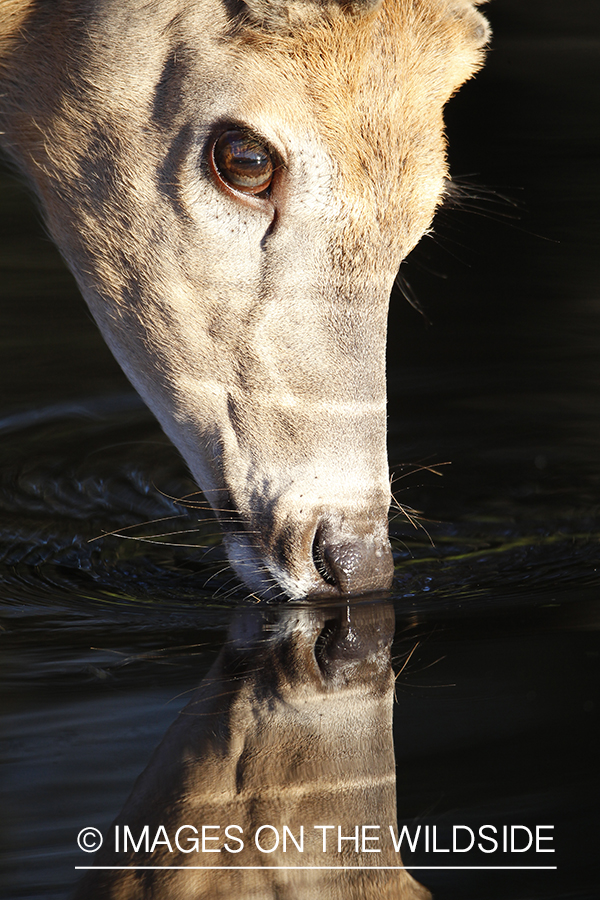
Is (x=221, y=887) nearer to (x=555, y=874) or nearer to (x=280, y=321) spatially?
(x=555, y=874)

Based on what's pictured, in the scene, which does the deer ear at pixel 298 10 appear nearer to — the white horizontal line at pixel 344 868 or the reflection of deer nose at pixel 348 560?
the reflection of deer nose at pixel 348 560

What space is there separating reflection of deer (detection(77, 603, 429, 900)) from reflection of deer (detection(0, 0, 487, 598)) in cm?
31

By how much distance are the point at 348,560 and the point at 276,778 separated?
34.1 inches

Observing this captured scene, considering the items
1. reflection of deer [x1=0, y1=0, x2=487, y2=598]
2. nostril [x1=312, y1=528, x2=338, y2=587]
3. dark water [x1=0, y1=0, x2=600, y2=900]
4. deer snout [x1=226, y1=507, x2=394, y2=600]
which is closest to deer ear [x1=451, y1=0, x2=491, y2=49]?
reflection of deer [x1=0, y1=0, x2=487, y2=598]

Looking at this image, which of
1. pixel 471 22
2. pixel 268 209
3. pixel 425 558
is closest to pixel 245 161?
pixel 268 209

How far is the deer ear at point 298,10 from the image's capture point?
10.3ft

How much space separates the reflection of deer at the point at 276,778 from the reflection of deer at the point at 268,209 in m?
0.31

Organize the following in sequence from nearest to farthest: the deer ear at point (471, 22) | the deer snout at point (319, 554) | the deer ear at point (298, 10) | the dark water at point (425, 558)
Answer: the dark water at point (425, 558) < the deer ear at point (298, 10) < the deer snout at point (319, 554) < the deer ear at point (471, 22)

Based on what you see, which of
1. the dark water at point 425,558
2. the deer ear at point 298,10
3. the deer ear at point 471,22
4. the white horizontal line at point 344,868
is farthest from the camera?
the deer ear at point 471,22

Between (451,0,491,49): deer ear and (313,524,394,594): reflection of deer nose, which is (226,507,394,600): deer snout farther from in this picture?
(451,0,491,49): deer ear

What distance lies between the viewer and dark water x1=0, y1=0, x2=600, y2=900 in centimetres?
259

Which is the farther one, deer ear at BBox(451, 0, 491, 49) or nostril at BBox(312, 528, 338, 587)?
deer ear at BBox(451, 0, 491, 49)

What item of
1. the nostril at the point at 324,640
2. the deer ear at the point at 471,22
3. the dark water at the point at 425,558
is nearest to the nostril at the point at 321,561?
the nostril at the point at 324,640

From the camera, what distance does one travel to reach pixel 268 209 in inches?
128
